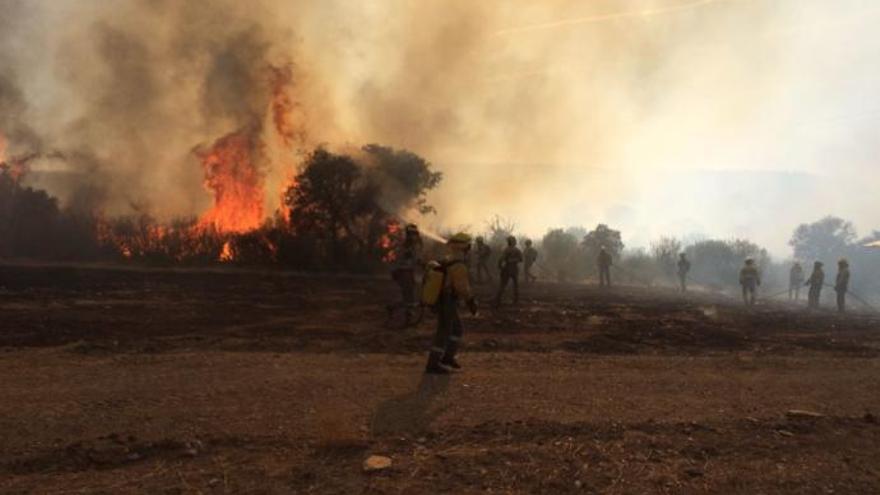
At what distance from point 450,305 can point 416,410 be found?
7.18ft

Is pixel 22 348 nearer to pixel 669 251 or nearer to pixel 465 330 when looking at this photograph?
pixel 465 330

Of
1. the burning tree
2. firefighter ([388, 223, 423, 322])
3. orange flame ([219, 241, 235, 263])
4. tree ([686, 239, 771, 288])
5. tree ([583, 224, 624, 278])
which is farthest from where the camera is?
tree ([686, 239, 771, 288])

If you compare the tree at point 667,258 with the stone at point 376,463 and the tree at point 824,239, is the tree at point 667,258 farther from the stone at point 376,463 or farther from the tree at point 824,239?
the stone at point 376,463

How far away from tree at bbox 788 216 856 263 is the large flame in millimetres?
60585

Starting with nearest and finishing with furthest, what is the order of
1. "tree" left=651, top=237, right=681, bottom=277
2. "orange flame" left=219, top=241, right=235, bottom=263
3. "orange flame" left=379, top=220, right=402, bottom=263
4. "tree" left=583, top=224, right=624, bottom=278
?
"orange flame" left=219, top=241, right=235, bottom=263 → "orange flame" left=379, top=220, right=402, bottom=263 → "tree" left=583, top=224, right=624, bottom=278 → "tree" left=651, top=237, right=681, bottom=277

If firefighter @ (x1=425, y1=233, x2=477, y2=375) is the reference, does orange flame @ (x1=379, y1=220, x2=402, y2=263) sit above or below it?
above

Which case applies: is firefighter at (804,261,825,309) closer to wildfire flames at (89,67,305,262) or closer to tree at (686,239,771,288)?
wildfire flames at (89,67,305,262)

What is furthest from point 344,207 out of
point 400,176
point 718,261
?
point 718,261

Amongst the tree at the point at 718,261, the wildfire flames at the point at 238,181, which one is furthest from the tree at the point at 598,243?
the wildfire flames at the point at 238,181

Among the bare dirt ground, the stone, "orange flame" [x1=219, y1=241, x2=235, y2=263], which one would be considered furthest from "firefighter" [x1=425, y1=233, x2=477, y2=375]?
"orange flame" [x1=219, y1=241, x2=235, y2=263]

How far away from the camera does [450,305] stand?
29.0 feet

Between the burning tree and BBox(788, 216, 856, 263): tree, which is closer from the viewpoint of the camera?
the burning tree

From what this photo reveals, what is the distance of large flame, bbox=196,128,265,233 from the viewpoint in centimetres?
3459

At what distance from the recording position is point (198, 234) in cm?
3102
